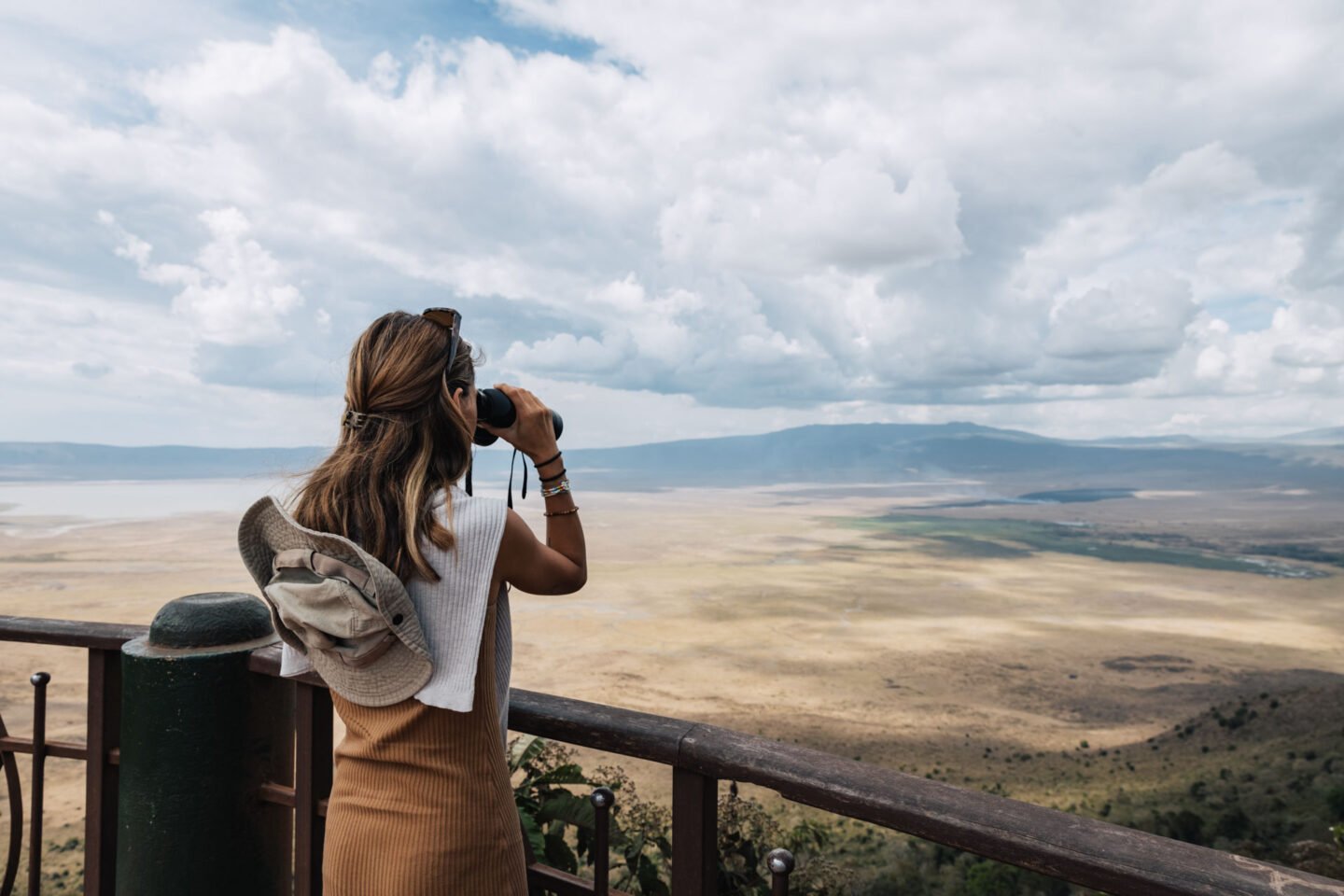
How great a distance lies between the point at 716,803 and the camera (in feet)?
5.20

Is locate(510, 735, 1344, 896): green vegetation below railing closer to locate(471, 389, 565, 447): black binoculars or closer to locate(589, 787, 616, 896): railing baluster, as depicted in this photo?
locate(589, 787, 616, 896): railing baluster

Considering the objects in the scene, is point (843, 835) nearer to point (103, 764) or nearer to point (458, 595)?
point (103, 764)

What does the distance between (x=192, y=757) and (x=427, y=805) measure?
3.55 feet

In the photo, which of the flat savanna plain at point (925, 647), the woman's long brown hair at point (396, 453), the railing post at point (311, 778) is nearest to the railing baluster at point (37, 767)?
the railing post at point (311, 778)

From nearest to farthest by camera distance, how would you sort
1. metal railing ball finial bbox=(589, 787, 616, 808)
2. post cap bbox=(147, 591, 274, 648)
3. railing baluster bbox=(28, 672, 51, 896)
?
metal railing ball finial bbox=(589, 787, 616, 808)
post cap bbox=(147, 591, 274, 648)
railing baluster bbox=(28, 672, 51, 896)

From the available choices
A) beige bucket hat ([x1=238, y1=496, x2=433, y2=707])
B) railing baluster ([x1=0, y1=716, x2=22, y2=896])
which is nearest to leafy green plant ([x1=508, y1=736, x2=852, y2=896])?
beige bucket hat ([x1=238, y1=496, x2=433, y2=707])

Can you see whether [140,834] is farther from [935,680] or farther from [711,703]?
[935,680]

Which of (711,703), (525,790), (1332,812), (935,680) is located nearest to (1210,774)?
(1332,812)

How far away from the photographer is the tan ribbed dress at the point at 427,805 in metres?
1.39

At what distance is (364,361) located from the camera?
1.43 m

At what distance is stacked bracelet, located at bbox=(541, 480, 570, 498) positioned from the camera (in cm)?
153

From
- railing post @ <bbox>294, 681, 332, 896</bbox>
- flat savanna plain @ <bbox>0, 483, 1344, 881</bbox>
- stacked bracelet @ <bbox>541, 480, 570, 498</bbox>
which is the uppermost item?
stacked bracelet @ <bbox>541, 480, 570, 498</bbox>

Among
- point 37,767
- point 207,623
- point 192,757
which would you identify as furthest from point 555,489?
point 37,767

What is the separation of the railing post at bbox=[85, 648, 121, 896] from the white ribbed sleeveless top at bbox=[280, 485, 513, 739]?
4.98 ft
